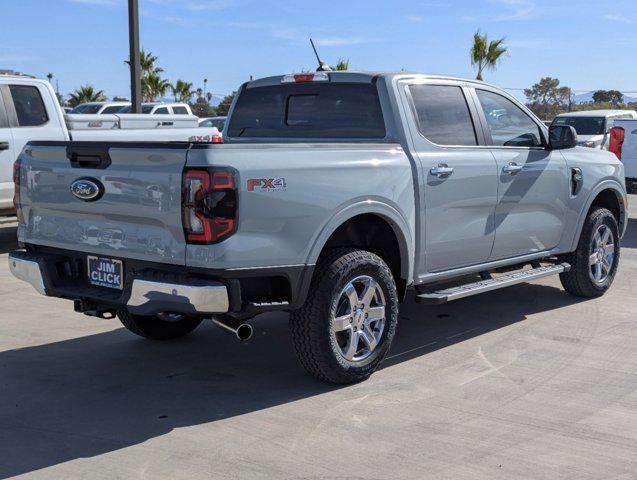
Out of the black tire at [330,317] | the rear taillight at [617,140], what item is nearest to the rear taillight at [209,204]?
the black tire at [330,317]

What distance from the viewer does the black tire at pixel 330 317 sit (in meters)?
5.09

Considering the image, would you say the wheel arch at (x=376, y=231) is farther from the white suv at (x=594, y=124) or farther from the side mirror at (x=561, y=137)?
the white suv at (x=594, y=124)

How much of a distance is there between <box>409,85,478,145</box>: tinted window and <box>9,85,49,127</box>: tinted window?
6218mm

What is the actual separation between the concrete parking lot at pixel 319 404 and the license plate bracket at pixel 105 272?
0.68m

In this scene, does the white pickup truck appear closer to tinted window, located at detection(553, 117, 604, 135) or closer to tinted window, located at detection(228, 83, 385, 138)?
tinted window, located at detection(228, 83, 385, 138)

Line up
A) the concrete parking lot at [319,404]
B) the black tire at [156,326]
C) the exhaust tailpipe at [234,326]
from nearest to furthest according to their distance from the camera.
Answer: the concrete parking lot at [319,404] < the exhaust tailpipe at [234,326] < the black tire at [156,326]

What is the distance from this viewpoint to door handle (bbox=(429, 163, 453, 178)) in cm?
586

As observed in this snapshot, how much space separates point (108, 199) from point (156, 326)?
5.40ft

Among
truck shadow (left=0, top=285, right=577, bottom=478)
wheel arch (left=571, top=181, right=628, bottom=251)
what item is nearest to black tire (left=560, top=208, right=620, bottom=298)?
wheel arch (left=571, top=181, right=628, bottom=251)

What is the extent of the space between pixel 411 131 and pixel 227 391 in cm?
207

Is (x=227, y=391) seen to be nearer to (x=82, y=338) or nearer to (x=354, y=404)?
(x=354, y=404)

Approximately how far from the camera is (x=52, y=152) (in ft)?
17.3

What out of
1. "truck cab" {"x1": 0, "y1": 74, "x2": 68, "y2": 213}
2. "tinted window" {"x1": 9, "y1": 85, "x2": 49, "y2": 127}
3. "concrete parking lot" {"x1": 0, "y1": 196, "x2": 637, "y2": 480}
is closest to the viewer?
"concrete parking lot" {"x1": 0, "y1": 196, "x2": 637, "y2": 480}

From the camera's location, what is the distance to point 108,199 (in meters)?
4.93
